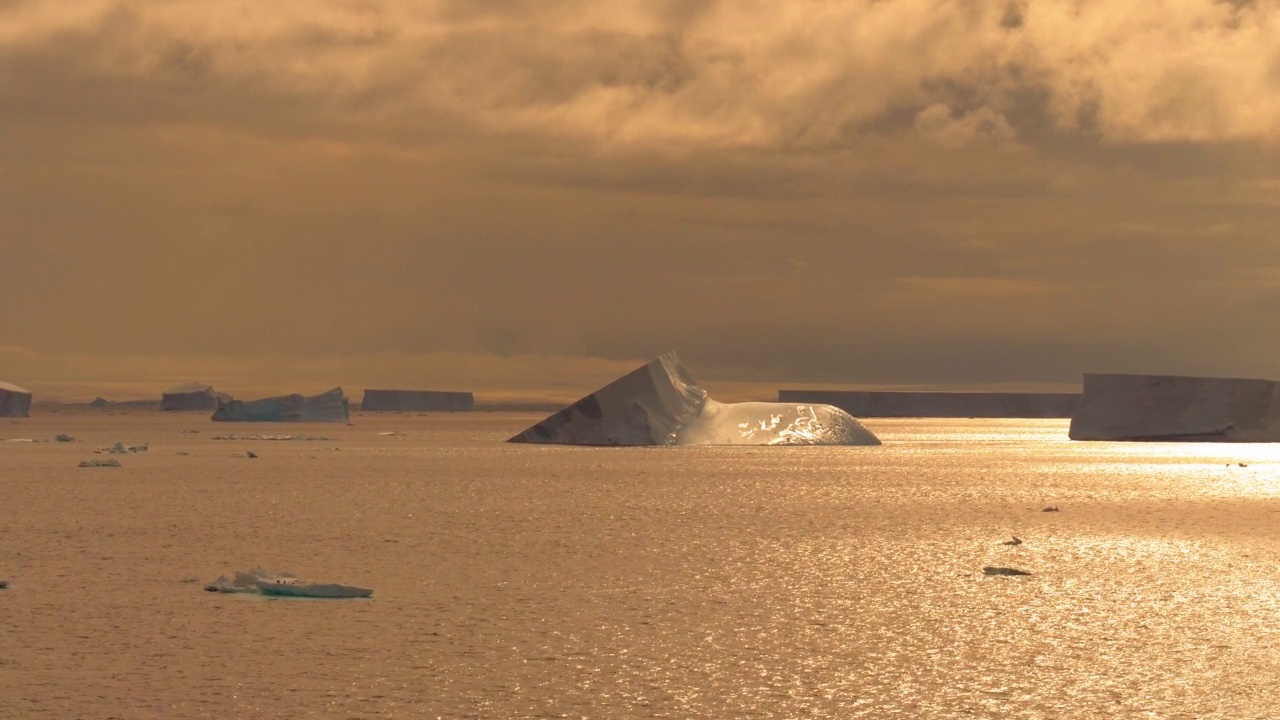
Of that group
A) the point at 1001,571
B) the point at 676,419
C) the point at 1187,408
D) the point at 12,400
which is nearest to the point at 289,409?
the point at 12,400

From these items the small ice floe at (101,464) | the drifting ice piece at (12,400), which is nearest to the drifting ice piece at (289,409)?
the drifting ice piece at (12,400)

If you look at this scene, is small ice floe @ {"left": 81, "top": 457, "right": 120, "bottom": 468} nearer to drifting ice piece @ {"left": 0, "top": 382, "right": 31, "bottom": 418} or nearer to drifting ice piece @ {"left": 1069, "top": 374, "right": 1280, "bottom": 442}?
drifting ice piece @ {"left": 1069, "top": 374, "right": 1280, "bottom": 442}

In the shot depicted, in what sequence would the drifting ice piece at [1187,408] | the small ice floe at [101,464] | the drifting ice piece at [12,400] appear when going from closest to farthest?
1. the small ice floe at [101,464]
2. the drifting ice piece at [1187,408]
3. the drifting ice piece at [12,400]

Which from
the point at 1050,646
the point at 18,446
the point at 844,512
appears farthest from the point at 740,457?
the point at 1050,646

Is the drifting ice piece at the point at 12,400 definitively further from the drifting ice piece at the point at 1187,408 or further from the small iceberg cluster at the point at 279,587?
the small iceberg cluster at the point at 279,587

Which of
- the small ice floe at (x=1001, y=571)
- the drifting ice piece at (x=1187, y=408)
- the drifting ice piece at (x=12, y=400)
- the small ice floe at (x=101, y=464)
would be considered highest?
the drifting ice piece at (x=1187, y=408)

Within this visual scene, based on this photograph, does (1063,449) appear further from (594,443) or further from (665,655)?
(665,655)

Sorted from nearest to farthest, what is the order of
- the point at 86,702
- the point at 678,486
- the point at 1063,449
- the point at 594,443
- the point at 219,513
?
the point at 86,702 < the point at 219,513 < the point at 678,486 < the point at 594,443 < the point at 1063,449
